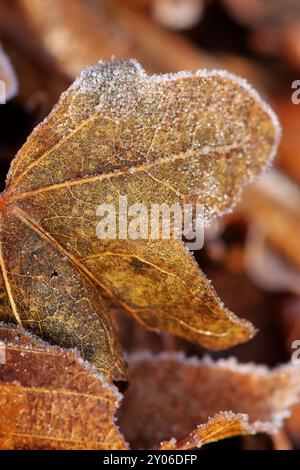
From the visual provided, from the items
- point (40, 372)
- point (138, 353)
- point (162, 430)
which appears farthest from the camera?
point (138, 353)

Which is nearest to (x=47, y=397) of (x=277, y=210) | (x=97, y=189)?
(x=97, y=189)

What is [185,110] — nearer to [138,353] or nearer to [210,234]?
[138,353]

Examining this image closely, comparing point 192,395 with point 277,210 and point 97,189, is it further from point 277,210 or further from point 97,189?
point 277,210

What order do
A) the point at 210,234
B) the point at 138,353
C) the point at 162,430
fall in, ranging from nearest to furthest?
1. the point at 162,430
2. the point at 138,353
3. the point at 210,234

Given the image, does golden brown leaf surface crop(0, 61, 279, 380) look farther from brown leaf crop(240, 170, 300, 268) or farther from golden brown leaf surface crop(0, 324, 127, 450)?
brown leaf crop(240, 170, 300, 268)
